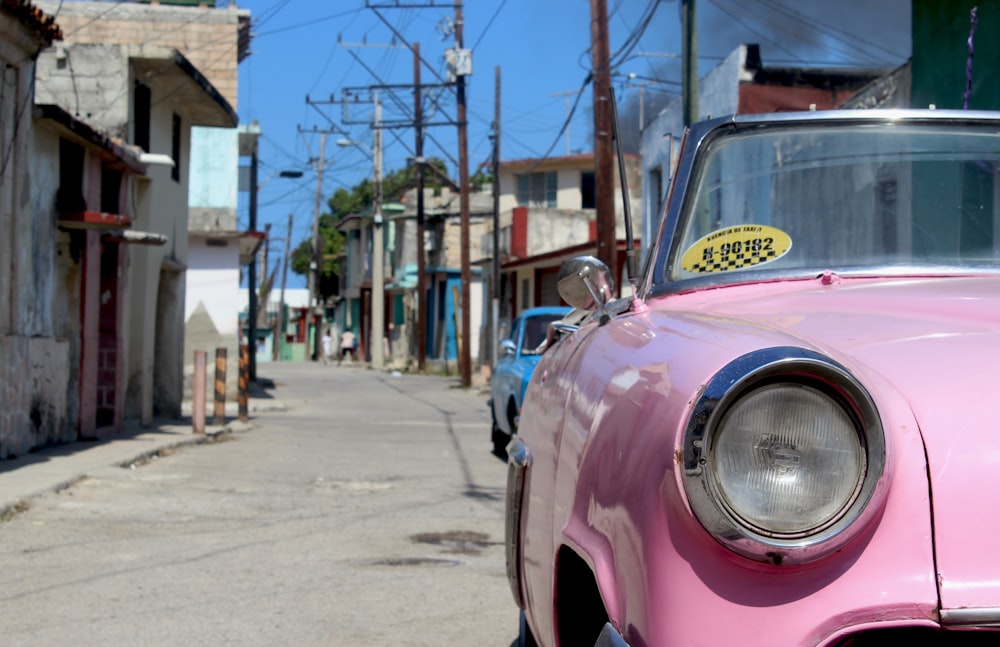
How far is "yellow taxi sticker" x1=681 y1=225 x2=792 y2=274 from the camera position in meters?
3.06

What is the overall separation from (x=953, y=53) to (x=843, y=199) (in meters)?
10.0

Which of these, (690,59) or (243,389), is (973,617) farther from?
(243,389)

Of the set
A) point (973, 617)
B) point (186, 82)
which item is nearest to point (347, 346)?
point (186, 82)

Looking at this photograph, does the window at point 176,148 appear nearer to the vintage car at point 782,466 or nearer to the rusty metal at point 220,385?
the rusty metal at point 220,385

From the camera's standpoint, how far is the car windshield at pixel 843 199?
10.2 ft

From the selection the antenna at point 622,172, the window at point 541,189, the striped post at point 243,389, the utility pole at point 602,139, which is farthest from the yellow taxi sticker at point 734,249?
the window at point 541,189

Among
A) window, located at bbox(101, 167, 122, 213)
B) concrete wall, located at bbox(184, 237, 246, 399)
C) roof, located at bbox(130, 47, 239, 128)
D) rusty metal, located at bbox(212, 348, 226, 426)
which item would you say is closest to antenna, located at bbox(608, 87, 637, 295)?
window, located at bbox(101, 167, 122, 213)

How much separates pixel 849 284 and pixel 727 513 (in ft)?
4.16

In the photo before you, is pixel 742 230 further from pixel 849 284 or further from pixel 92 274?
pixel 92 274

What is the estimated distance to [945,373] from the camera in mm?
1902

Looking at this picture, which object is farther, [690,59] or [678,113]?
[678,113]

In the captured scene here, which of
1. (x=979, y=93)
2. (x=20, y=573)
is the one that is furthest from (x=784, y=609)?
(x=979, y=93)

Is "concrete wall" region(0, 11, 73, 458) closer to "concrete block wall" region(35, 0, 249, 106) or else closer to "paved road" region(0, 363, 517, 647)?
"paved road" region(0, 363, 517, 647)

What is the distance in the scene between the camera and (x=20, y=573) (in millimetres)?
6059
